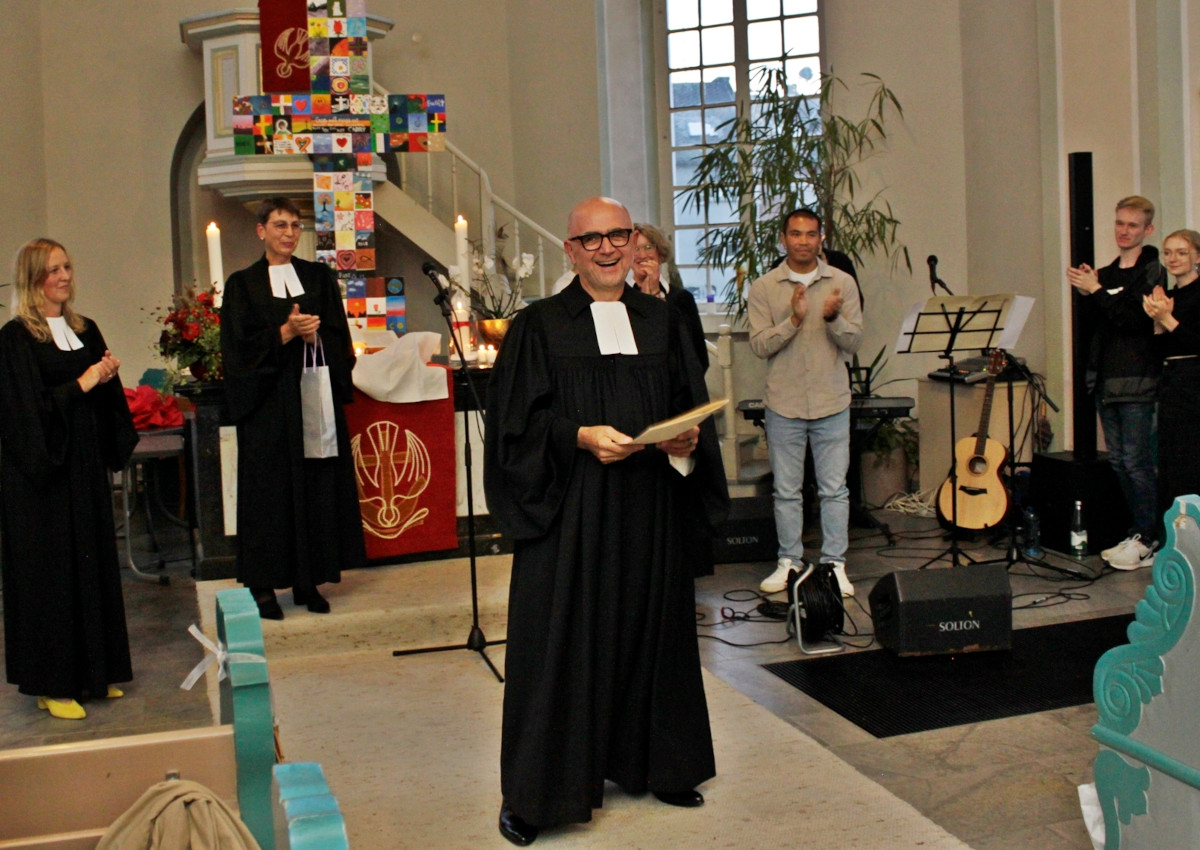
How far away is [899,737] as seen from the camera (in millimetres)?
4043

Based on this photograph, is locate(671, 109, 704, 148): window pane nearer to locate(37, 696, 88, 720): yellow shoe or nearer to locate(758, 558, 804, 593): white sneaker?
locate(758, 558, 804, 593): white sneaker

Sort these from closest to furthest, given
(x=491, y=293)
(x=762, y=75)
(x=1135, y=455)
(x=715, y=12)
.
Answer: (x=1135, y=455) → (x=491, y=293) → (x=762, y=75) → (x=715, y=12)

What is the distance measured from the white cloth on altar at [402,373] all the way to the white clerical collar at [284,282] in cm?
54

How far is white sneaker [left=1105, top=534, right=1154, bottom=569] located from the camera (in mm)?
6223

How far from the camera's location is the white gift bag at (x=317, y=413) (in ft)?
17.4

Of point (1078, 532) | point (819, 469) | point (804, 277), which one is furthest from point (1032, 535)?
point (804, 277)

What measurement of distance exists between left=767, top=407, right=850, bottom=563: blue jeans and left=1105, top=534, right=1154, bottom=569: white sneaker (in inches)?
59.8

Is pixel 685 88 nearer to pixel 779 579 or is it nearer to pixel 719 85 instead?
pixel 719 85

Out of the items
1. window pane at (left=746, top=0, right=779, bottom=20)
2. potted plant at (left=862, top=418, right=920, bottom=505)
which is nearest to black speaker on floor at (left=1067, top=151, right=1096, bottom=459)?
potted plant at (left=862, top=418, right=920, bottom=505)

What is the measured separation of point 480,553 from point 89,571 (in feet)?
7.29

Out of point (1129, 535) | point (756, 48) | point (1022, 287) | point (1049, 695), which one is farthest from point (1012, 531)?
point (756, 48)

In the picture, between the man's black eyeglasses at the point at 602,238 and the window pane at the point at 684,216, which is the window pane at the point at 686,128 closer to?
the window pane at the point at 684,216

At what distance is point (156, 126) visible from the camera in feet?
33.5

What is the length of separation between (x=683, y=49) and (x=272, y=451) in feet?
21.0
